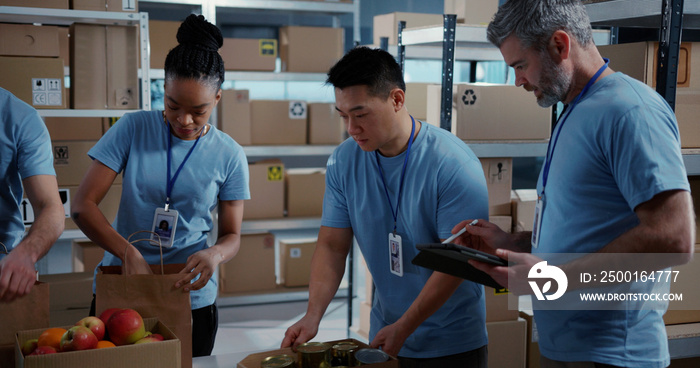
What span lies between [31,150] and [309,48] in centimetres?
337

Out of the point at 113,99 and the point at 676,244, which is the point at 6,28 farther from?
the point at 676,244

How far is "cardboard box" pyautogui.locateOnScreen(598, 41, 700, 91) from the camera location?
2.18 meters

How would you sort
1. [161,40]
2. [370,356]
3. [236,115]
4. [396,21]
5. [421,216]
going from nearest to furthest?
[370,356] → [421,216] → [396,21] → [161,40] → [236,115]

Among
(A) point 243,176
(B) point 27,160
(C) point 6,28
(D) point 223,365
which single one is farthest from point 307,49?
(D) point 223,365

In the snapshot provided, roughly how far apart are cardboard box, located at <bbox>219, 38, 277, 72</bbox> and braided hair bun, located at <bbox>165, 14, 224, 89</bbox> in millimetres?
2832

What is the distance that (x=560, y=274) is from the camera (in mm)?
1334

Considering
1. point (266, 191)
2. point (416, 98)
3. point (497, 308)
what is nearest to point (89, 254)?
point (266, 191)

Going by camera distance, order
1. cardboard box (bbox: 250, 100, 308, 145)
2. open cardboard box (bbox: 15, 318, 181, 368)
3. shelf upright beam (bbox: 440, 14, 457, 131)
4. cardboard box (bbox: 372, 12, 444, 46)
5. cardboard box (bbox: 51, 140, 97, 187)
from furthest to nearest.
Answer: cardboard box (bbox: 250, 100, 308, 145) < cardboard box (bbox: 372, 12, 444, 46) < cardboard box (bbox: 51, 140, 97, 187) < shelf upright beam (bbox: 440, 14, 457, 131) < open cardboard box (bbox: 15, 318, 181, 368)

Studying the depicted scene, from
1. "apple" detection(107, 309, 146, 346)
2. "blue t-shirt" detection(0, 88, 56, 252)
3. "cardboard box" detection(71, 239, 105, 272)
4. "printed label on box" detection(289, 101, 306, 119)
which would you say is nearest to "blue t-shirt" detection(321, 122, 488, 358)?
"apple" detection(107, 309, 146, 346)

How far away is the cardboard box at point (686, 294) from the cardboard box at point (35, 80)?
3.02 metres

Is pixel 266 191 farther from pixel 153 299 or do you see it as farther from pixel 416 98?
pixel 153 299

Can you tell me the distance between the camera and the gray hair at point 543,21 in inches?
54.1

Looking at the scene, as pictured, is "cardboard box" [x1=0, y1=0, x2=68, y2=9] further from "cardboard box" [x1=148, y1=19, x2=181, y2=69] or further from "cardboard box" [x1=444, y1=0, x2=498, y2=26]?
"cardboard box" [x1=444, y1=0, x2=498, y2=26]

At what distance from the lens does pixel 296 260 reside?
4.94m
